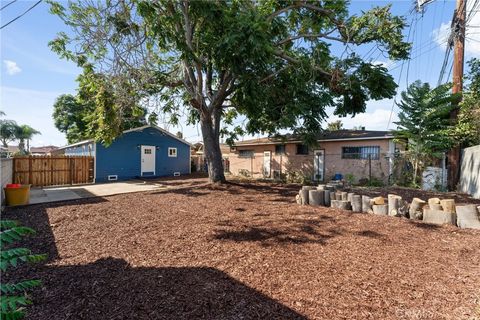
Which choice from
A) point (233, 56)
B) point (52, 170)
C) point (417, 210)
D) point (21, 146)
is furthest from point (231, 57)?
point (21, 146)

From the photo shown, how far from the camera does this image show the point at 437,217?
200 inches

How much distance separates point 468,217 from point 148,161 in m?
16.2

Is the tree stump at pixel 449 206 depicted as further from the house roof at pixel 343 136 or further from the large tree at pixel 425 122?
the house roof at pixel 343 136

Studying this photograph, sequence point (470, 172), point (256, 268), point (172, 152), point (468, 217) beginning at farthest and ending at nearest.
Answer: point (172, 152), point (470, 172), point (468, 217), point (256, 268)

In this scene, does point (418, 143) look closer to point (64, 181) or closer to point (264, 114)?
point (264, 114)

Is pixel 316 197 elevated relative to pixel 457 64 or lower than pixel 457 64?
lower

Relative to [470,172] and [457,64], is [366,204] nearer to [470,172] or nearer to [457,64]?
[470,172]

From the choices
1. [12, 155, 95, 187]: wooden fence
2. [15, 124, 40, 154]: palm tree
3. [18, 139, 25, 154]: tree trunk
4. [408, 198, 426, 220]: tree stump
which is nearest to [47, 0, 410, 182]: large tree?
[12, 155, 95, 187]: wooden fence

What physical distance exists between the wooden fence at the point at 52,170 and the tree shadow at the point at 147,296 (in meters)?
11.0

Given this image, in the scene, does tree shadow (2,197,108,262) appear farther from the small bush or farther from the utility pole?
the utility pole

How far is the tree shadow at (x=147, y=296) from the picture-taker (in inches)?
97.7

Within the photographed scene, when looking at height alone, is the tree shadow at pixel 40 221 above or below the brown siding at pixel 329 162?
below

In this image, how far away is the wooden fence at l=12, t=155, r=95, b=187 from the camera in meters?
11.5

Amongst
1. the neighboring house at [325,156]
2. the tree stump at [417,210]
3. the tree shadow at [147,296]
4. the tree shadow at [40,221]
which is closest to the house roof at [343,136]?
the neighboring house at [325,156]
